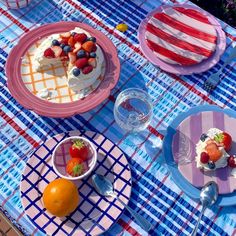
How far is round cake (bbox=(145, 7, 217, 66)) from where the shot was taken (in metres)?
2.00

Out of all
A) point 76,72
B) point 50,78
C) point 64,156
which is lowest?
point 64,156

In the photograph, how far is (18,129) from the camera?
189 centimetres

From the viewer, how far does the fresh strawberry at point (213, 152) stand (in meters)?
1.67

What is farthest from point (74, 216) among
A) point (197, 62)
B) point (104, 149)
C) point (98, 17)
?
point (98, 17)

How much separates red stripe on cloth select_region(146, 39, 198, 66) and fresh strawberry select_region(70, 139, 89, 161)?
603 millimetres

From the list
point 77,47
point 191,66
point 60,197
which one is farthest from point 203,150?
point 77,47

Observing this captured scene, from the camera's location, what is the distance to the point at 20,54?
1978 mm

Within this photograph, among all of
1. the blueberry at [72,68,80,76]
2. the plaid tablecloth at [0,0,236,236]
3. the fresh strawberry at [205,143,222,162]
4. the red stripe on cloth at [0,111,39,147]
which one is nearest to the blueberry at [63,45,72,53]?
the blueberry at [72,68,80,76]

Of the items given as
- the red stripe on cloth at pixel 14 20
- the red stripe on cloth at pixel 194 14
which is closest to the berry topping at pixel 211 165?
the red stripe on cloth at pixel 194 14

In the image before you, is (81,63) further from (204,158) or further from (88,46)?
(204,158)

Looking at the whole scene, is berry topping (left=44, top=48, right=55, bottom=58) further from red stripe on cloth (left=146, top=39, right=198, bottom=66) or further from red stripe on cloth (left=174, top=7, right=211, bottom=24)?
red stripe on cloth (left=174, top=7, right=211, bottom=24)

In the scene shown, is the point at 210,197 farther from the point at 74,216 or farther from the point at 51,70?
the point at 51,70

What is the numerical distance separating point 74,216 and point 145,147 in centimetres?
43

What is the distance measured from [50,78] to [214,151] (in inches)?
31.2
